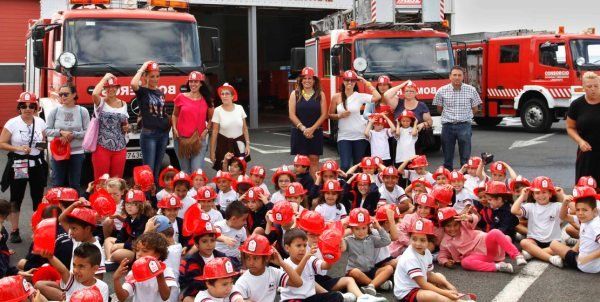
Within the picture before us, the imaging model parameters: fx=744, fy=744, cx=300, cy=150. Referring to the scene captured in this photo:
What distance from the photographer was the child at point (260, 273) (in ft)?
16.6

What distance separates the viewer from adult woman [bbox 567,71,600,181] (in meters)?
7.68

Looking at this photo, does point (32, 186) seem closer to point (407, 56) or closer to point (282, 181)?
point (282, 181)

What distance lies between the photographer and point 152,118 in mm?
9125

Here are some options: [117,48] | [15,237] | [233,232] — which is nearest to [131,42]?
[117,48]

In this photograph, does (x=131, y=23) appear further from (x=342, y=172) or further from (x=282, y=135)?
(x=282, y=135)

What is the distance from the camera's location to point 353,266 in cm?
640

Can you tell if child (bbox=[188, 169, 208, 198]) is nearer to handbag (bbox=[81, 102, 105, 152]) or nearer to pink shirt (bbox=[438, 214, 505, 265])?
handbag (bbox=[81, 102, 105, 152])

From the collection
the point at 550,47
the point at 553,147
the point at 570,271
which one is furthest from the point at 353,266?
the point at 550,47

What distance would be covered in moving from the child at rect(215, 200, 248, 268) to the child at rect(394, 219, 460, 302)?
1480 millimetres

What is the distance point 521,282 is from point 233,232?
2.56 metres

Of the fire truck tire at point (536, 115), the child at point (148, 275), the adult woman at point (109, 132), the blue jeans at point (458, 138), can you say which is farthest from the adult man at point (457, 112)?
the fire truck tire at point (536, 115)

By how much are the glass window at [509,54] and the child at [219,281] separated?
15.6 meters

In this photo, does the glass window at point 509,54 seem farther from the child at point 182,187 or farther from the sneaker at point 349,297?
the sneaker at point 349,297

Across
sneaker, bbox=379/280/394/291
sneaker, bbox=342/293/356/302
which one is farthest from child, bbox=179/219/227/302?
sneaker, bbox=379/280/394/291
